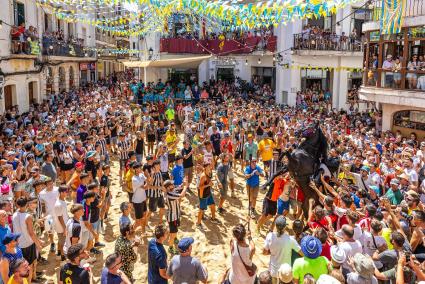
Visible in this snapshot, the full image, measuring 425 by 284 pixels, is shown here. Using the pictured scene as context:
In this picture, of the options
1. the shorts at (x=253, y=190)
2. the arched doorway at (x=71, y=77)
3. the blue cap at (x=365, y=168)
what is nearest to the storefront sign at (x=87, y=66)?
the arched doorway at (x=71, y=77)

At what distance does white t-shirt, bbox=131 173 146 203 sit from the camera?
A: 7.78 m

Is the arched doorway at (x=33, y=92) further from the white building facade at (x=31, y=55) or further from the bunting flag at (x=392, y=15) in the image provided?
the bunting flag at (x=392, y=15)

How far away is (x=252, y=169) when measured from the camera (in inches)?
349

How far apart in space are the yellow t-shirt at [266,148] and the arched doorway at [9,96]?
12.6 meters

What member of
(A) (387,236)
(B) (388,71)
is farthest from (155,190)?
(B) (388,71)

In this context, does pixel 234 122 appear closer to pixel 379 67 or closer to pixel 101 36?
pixel 379 67

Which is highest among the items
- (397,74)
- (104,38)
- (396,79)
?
(104,38)

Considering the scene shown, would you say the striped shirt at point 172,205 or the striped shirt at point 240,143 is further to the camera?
the striped shirt at point 240,143

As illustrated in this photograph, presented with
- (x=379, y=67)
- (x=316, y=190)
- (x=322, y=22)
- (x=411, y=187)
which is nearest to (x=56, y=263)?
(x=316, y=190)

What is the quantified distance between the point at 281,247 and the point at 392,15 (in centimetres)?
922

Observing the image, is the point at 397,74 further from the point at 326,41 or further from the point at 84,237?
the point at 84,237

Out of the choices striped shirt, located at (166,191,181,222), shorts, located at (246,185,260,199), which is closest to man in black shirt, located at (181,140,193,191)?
shorts, located at (246,185,260,199)

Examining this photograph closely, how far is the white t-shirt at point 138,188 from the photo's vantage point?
25.5ft

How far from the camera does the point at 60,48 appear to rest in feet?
80.0
